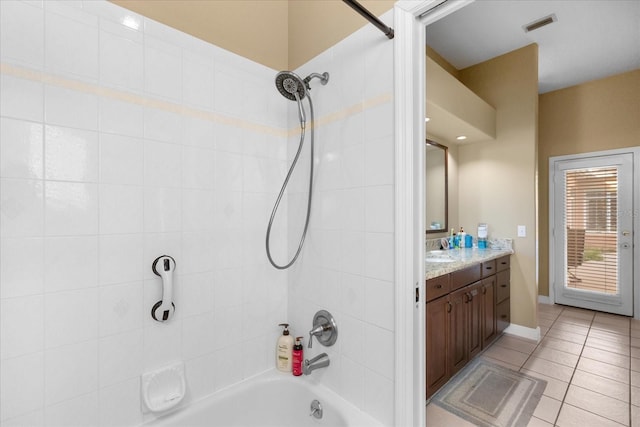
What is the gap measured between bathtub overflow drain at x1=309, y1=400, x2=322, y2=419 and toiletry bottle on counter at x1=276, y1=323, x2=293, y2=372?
249 mm

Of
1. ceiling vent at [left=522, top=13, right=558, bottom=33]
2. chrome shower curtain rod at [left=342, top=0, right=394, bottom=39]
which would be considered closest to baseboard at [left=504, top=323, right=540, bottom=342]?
ceiling vent at [left=522, top=13, right=558, bottom=33]

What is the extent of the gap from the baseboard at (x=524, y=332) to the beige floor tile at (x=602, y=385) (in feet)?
2.22

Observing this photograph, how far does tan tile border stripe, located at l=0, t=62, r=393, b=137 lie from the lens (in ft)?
3.39

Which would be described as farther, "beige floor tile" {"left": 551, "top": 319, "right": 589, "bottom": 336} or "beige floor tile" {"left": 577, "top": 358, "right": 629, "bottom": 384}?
"beige floor tile" {"left": 551, "top": 319, "right": 589, "bottom": 336}

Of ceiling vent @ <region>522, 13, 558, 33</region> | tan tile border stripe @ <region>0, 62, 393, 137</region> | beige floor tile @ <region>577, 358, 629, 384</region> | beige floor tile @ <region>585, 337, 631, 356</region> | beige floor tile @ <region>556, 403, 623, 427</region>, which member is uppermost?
ceiling vent @ <region>522, 13, 558, 33</region>

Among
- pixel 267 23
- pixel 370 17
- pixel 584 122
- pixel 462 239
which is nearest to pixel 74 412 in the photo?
pixel 370 17

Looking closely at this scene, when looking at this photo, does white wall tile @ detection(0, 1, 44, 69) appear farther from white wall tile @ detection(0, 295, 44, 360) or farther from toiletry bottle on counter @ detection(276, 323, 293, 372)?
toiletry bottle on counter @ detection(276, 323, 293, 372)

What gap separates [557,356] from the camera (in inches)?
103

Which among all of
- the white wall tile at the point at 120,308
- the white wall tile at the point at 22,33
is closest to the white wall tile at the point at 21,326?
the white wall tile at the point at 120,308

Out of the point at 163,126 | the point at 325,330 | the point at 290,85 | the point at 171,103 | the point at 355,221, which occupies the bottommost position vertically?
the point at 325,330

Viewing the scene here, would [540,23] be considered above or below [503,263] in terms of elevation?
above

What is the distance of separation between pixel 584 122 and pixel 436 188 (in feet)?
8.20

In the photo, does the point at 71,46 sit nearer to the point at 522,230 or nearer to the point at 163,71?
the point at 163,71

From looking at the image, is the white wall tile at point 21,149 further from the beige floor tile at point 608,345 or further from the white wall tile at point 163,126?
the beige floor tile at point 608,345
